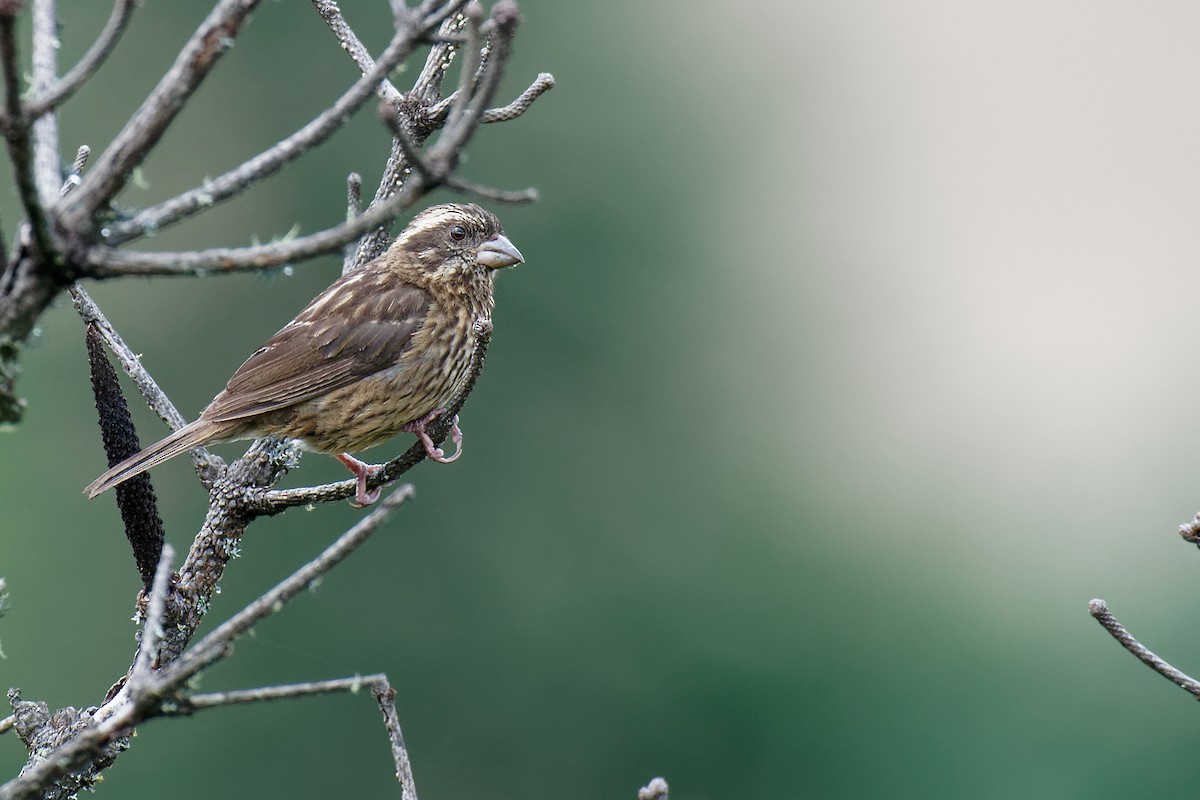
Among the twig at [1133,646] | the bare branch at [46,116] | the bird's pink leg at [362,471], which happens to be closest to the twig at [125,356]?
the bird's pink leg at [362,471]

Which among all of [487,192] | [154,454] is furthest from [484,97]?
[154,454]

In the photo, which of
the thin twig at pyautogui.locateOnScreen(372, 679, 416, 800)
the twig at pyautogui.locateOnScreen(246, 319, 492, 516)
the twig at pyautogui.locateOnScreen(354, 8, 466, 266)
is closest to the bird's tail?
the twig at pyautogui.locateOnScreen(246, 319, 492, 516)

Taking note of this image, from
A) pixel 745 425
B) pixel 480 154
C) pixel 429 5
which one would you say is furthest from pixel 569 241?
pixel 429 5

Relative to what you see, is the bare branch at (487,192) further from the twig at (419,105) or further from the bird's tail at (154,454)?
the twig at (419,105)

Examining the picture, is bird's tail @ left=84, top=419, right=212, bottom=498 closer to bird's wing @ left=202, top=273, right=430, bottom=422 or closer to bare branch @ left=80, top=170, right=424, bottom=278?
bird's wing @ left=202, top=273, right=430, bottom=422

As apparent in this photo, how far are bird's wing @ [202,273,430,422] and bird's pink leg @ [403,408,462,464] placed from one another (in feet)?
0.73

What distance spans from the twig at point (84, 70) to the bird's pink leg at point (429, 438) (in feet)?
6.82

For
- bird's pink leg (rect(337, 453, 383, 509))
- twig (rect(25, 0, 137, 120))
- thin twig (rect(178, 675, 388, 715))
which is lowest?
bird's pink leg (rect(337, 453, 383, 509))

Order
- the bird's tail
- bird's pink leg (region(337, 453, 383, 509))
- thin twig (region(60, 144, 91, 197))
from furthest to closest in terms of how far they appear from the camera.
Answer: bird's pink leg (region(337, 453, 383, 509)) < the bird's tail < thin twig (region(60, 144, 91, 197))

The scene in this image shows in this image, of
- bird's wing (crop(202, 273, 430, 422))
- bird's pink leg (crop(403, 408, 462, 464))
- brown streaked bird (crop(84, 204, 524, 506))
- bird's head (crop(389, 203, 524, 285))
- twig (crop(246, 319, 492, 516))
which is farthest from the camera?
bird's head (crop(389, 203, 524, 285))

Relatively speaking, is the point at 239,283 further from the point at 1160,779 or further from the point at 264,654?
the point at 1160,779

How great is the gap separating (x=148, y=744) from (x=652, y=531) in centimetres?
514

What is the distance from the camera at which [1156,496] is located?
13867 millimetres

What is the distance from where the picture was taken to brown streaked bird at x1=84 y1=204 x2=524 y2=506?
4.74 metres
